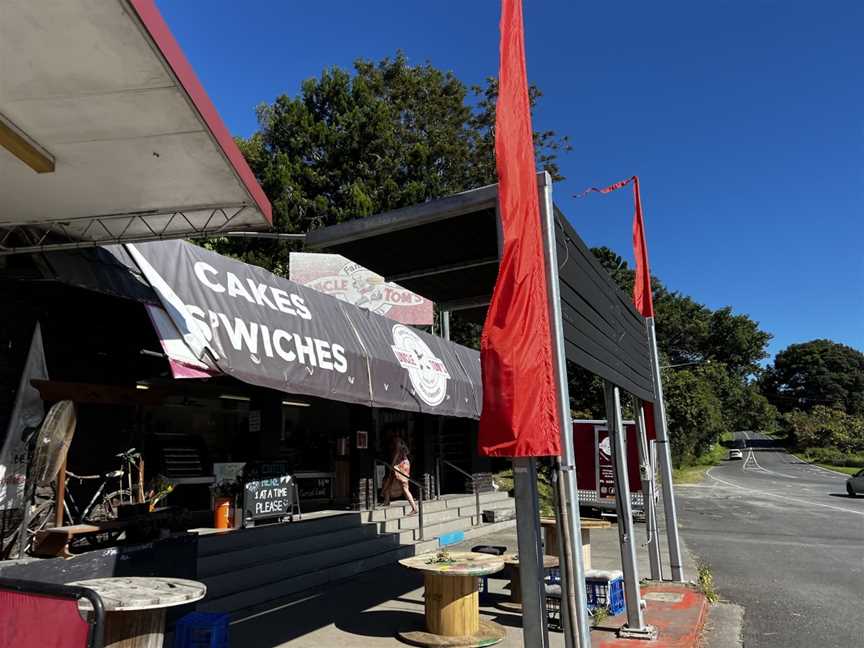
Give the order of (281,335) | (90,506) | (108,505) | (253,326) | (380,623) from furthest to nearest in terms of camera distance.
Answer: (281,335) < (253,326) < (108,505) < (90,506) < (380,623)

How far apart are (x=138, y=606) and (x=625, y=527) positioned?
4.49m

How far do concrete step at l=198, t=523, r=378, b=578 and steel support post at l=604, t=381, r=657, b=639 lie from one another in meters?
4.63

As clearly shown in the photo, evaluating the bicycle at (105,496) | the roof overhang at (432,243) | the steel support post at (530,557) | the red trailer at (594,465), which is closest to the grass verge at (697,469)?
the red trailer at (594,465)

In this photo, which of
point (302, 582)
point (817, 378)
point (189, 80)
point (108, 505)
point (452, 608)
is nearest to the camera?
point (189, 80)

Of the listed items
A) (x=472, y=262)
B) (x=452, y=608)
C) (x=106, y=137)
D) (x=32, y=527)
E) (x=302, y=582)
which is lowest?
(x=302, y=582)

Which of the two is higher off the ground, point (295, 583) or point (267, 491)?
point (267, 491)

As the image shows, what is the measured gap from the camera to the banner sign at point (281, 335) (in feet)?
23.0

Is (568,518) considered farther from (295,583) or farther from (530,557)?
(295,583)

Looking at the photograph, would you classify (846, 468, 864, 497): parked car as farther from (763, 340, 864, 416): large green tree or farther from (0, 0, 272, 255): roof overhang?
(763, 340, 864, 416): large green tree

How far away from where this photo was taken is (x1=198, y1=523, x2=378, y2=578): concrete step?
756 centimetres

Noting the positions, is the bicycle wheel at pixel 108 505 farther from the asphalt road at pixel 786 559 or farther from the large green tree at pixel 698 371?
the large green tree at pixel 698 371

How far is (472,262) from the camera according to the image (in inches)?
234

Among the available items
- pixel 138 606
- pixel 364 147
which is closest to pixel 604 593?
pixel 138 606

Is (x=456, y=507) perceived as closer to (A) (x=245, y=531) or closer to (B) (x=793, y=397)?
(A) (x=245, y=531)
